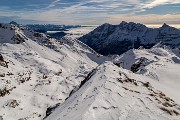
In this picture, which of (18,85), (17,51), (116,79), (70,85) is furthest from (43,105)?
(17,51)

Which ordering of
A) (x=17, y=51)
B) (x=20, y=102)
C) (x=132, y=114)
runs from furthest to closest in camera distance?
1. (x=17, y=51)
2. (x=20, y=102)
3. (x=132, y=114)

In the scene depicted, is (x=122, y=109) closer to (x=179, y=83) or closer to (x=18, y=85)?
(x=179, y=83)

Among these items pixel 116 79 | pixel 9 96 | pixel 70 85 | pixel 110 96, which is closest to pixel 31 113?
pixel 9 96

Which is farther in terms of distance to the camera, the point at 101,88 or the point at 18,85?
the point at 18,85

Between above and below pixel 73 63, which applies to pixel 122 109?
above

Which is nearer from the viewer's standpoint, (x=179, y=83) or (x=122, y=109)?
(x=122, y=109)

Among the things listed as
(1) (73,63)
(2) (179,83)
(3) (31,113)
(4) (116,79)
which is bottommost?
(1) (73,63)

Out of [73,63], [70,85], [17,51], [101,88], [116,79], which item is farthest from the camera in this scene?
[73,63]

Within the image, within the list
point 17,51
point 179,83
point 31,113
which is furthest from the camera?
point 17,51

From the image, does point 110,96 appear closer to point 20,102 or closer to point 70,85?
point 20,102
